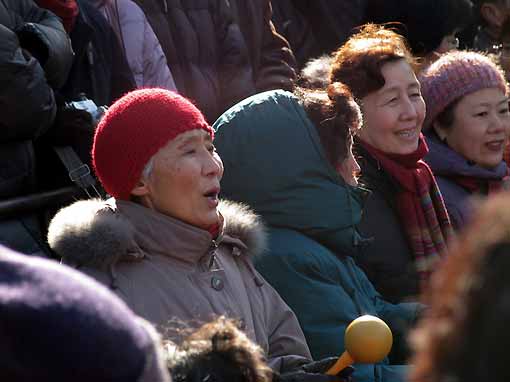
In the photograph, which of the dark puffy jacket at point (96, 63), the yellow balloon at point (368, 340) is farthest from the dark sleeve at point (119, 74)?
the yellow balloon at point (368, 340)

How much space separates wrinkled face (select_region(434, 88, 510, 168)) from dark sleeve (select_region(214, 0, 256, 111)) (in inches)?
41.6

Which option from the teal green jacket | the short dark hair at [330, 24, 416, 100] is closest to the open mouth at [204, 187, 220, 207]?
the teal green jacket

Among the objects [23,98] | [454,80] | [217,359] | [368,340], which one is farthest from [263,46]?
[217,359]

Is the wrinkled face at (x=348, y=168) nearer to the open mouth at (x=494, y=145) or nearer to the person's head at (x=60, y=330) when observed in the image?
the open mouth at (x=494, y=145)

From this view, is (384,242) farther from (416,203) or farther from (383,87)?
(383,87)

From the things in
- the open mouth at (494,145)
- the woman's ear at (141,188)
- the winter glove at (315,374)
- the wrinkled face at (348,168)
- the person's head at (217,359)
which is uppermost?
the person's head at (217,359)

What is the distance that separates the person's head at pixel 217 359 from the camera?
210 centimetres

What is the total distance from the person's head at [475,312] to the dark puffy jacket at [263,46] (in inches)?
178

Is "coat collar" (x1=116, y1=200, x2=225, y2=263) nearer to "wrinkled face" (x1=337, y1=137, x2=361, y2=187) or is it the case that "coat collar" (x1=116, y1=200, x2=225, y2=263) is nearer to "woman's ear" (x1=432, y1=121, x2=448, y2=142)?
"wrinkled face" (x1=337, y1=137, x2=361, y2=187)

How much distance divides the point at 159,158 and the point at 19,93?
667 mm

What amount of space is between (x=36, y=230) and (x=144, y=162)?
0.73 meters

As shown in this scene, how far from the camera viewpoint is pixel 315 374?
301 centimetres

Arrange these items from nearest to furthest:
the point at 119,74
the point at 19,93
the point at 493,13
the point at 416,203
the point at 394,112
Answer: the point at 19,93 < the point at 119,74 < the point at 394,112 < the point at 416,203 < the point at 493,13

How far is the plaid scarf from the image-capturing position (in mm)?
4555
